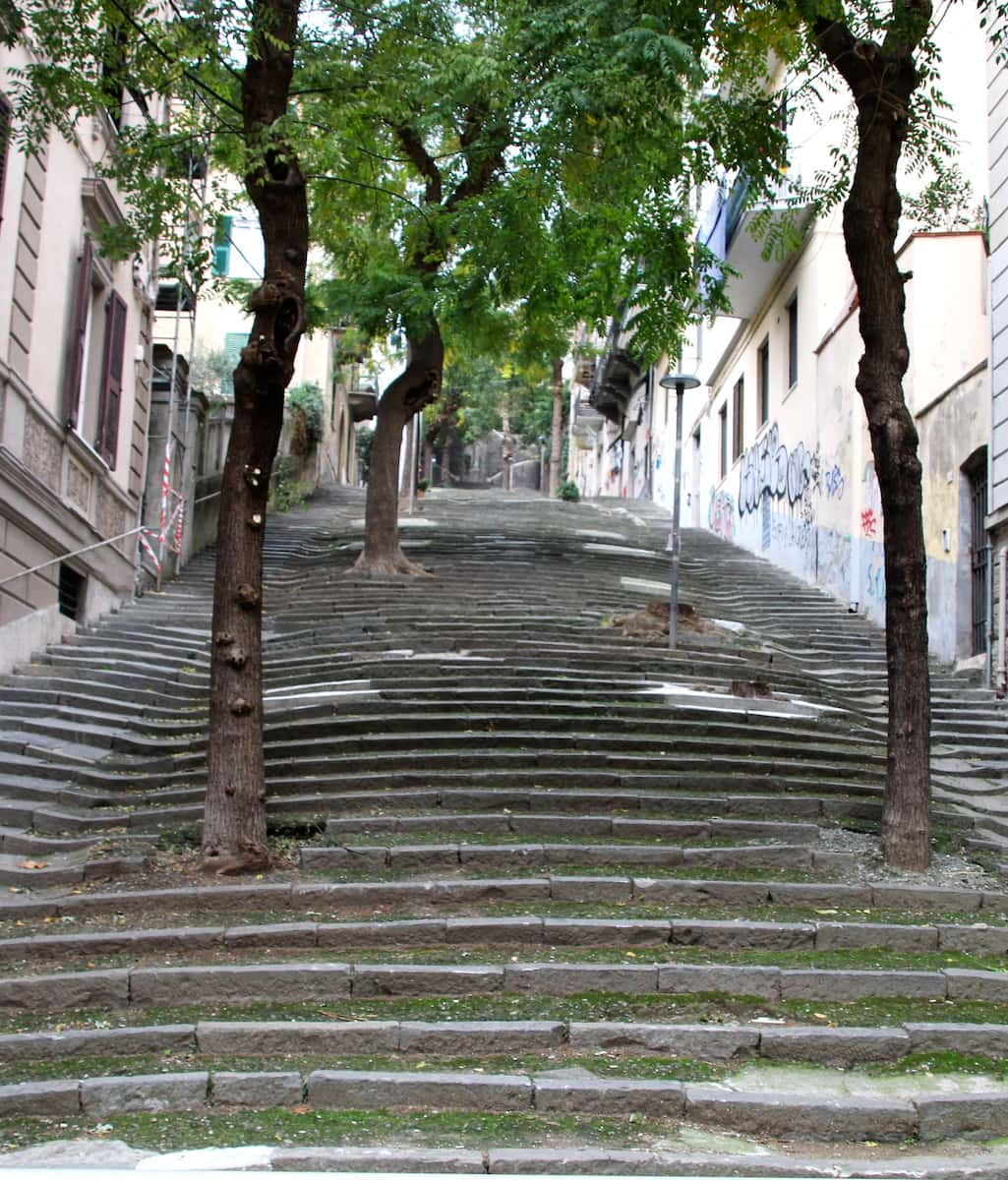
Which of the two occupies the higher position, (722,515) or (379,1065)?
(722,515)

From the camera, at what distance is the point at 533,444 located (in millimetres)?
59062

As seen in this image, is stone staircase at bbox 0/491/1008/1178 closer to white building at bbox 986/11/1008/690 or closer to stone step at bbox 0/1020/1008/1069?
stone step at bbox 0/1020/1008/1069

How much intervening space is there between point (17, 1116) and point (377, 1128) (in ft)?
4.46

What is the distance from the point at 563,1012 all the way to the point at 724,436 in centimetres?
2221

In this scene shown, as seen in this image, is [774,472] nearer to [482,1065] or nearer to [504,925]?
[504,925]

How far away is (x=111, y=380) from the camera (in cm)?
1517

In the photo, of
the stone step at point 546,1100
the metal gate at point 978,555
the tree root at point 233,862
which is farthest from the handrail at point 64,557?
the metal gate at point 978,555

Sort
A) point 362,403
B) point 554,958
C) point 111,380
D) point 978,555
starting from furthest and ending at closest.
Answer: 1. point 362,403
2. point 111,380
3. point 978,555
4. point 554,958

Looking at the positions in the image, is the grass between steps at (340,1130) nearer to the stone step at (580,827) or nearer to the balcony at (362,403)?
the stone step at (580,827)

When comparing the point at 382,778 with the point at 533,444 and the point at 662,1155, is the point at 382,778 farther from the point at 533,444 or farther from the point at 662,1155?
the point at 533,444

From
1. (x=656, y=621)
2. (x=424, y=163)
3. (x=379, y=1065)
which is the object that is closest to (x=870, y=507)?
(x=656, y=621)

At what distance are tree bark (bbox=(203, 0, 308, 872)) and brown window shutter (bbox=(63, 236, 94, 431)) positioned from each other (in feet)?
20.2

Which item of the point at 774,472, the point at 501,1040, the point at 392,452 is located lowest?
the point at 501,1040

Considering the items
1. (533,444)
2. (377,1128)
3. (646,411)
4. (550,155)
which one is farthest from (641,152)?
(533,444)
